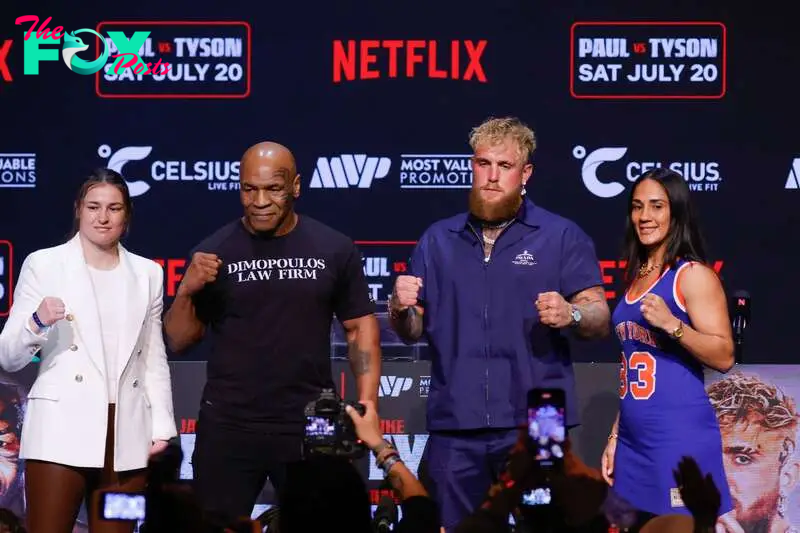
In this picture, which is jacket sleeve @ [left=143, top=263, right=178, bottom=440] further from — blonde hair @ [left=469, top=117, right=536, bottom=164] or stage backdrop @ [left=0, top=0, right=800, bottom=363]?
stage backdrop @ [left=0, top=0, right=800, bottom=363]

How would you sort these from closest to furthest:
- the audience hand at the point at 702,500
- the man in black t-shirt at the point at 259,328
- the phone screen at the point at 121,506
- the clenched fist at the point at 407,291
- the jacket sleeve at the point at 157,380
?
the audience hand at the point at 702,500 < the phone screen at the point at 121,506 < the clenched fist at the point at 407,291 < the man in black t-shirt at the point at 259,328 < the jacket sleeve at the point at 157,380

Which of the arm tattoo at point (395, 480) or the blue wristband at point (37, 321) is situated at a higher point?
the blue wristband at point (37, 321)

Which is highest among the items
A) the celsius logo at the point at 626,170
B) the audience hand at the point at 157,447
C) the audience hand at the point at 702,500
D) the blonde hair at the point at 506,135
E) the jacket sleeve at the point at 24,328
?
the celsius logo at the point at 626,170

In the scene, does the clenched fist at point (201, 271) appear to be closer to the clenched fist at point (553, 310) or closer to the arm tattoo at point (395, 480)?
the clenched fist at point (553, 310)

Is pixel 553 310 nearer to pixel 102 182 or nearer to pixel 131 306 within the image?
pixel 131 306

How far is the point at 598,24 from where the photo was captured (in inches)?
220

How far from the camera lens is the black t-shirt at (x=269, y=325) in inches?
134

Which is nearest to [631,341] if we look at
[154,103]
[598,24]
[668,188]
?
[668,188]

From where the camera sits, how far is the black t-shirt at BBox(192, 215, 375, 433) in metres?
3.41

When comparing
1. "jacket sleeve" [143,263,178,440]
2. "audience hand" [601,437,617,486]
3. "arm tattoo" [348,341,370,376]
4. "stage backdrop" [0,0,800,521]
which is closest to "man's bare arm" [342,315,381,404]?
"arm tattoo" [348,341,370,376]

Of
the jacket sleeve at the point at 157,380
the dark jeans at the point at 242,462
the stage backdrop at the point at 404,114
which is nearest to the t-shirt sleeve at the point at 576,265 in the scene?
the dark jeans at the point at 242,462

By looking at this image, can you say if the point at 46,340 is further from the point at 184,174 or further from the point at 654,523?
the point at 184,174

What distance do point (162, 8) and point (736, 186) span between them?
283 cm

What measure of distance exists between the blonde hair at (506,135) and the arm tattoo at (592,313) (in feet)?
1.41
